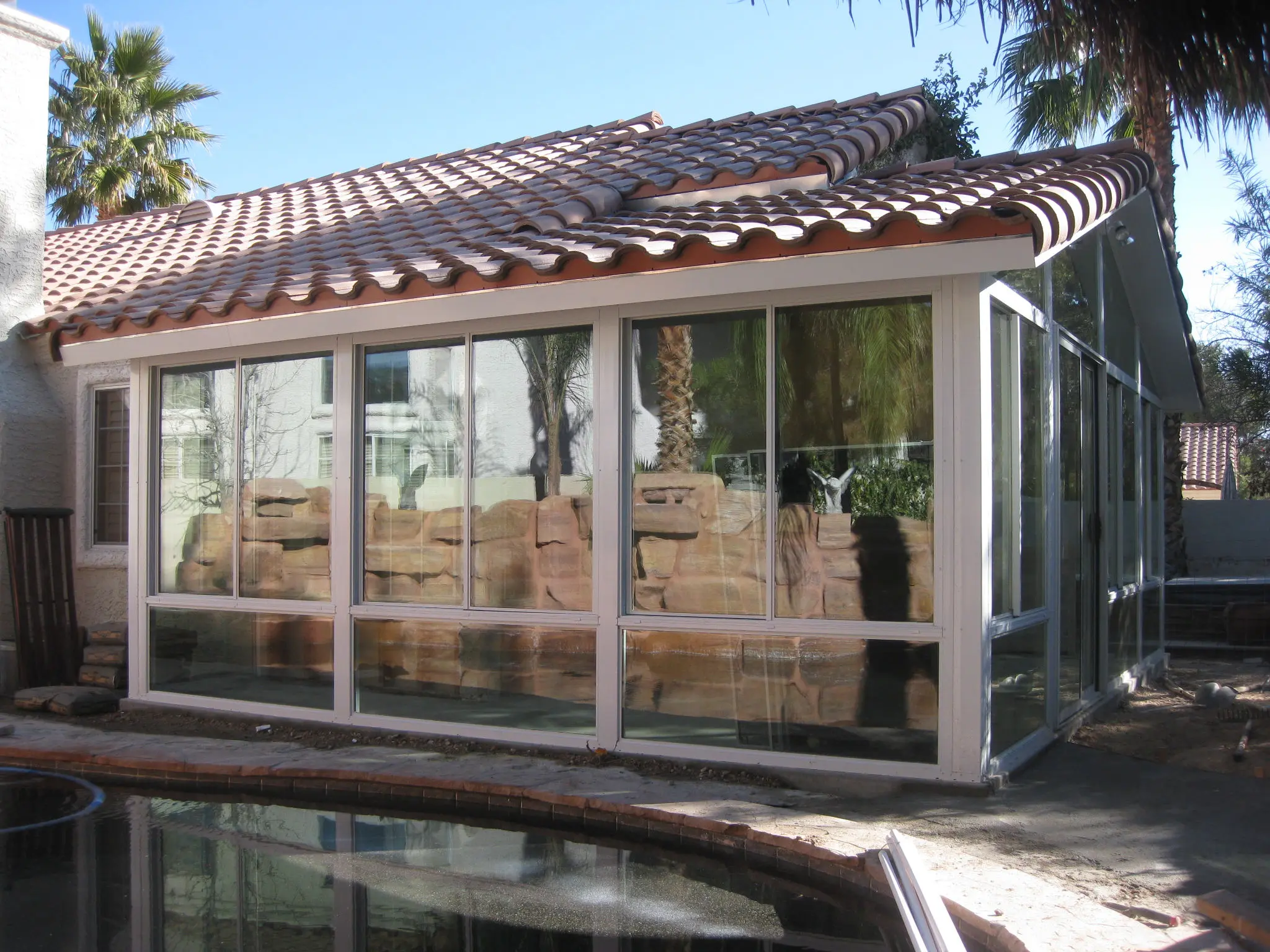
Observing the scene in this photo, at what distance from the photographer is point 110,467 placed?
10.3 metres

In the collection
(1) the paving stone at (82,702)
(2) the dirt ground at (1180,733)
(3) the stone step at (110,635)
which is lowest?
(2) the dirt ground at (1180,733)

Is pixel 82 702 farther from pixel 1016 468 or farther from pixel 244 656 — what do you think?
pixel 1016 468

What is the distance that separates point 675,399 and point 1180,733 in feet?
13.4

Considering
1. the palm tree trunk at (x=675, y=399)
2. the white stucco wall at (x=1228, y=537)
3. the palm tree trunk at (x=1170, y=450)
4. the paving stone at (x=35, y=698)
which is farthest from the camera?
the white stucco wall at (x=1228, y=537)

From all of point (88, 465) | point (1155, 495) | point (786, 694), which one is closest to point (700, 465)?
point (786, 694)

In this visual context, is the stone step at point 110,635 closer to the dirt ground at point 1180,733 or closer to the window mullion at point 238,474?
the window mullion at point 238,474

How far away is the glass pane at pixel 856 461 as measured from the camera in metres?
5.98

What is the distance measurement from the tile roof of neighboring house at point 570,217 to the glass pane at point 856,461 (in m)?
0.58

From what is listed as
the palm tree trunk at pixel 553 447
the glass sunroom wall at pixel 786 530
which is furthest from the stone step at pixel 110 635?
the glass sunroom wall at pixel 786 530

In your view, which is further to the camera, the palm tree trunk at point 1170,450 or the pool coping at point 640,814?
the palm tree trunk at point 1170,450

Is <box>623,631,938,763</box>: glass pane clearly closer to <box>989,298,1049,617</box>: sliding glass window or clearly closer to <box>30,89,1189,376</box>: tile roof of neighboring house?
<box>989,298,1049,617</box>: sliding glass window

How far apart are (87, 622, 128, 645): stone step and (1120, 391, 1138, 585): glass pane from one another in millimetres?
7900

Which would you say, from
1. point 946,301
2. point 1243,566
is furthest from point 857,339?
point 1243,566

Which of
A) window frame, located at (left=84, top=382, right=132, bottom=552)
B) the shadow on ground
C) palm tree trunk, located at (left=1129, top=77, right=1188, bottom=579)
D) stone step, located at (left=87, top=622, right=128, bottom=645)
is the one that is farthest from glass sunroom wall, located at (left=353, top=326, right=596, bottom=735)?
palm tree trunk, located at (left=1129, top=77, right=1188, bottom=579)
